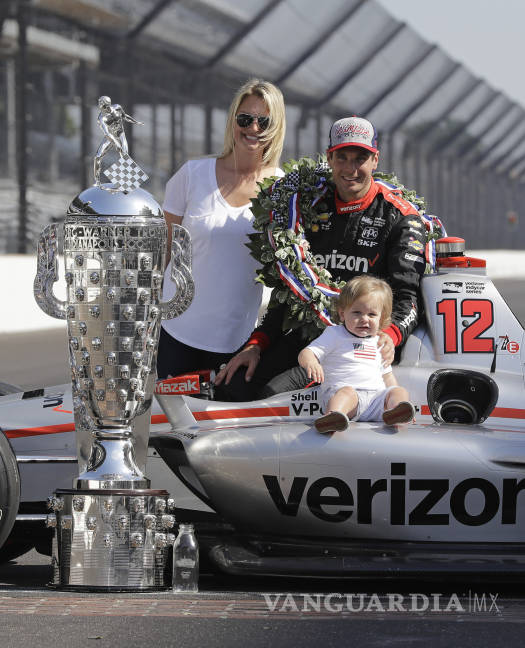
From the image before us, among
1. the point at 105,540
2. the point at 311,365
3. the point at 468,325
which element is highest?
the point at 468,325

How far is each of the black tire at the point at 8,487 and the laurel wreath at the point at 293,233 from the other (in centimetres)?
128

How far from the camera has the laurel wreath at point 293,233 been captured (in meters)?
5.27

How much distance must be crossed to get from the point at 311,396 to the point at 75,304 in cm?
108

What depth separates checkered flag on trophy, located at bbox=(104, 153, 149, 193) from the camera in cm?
465

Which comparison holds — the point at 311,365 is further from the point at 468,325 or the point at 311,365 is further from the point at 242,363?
the point at 468,325

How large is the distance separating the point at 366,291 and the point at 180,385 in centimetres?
90

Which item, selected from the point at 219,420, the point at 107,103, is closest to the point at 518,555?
the point at 219,420

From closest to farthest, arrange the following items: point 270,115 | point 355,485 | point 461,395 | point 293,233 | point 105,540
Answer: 1. point 105,540
2. point 355,485
3. point 461,395
4. point 293,233
5. point 270,115

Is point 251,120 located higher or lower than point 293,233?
higher

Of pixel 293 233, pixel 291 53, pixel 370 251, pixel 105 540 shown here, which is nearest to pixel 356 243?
pixel 370 251

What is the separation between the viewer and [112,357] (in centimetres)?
463

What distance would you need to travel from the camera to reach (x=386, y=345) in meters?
4.98

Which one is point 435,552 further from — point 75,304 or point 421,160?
point 421,160

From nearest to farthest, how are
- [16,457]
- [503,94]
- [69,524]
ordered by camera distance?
[69,524] < [16,457] < [503,94]
